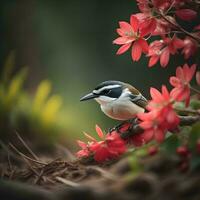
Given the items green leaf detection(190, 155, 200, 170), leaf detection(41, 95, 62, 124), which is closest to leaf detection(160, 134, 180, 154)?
green leaf detection(190, 155, 200, 170)

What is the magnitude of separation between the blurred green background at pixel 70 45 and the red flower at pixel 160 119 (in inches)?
189

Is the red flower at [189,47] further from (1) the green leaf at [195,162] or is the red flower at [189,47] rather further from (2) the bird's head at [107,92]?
(2) the bird's head at [107,92]

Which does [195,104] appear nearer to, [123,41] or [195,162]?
[123,41]

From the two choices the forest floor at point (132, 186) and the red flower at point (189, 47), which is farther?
the red flower at point (189, 47)

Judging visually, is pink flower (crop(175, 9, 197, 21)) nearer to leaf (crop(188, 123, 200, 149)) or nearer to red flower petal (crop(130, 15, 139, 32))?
red flower petal (crop(130, 15, 139, 32))

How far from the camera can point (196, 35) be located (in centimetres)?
258

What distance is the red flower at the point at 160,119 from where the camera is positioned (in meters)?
2.29

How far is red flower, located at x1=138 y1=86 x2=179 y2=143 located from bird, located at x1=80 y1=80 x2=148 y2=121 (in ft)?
3.23

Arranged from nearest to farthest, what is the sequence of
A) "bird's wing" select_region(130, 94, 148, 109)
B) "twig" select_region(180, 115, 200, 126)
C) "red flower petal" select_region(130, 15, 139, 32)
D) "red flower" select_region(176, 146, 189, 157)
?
"red flower" select_region(176, 146, 189, 157) → "twig" select_region(180, 115, 200, 126) → "red flower petal" select_region(130, 15, 139, 32) → "bird's wing" select_region(130, 94, 148, 109)

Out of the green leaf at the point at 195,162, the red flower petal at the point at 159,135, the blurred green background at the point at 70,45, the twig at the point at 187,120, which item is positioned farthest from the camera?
the blurred green background at the point at 70,45

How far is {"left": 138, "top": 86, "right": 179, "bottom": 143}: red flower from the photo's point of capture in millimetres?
2287

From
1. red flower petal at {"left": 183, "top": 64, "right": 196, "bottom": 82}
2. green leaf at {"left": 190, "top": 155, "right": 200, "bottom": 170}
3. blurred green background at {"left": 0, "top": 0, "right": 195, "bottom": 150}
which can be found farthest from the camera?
blurred green background at {"left": 0, "top": 0, "right": 195, "bottom": 150}

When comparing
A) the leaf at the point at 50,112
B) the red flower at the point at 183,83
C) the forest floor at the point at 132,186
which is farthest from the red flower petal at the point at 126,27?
the leaf at the point at 50,112

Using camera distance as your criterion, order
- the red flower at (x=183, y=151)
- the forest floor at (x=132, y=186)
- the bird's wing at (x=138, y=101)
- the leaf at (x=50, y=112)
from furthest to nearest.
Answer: the leaf at (x=50, y=112) → the bird's wing at (x=138, y=101) → the red flower at (x=183, y=151) → the forest floor at (x=132, y=186)
